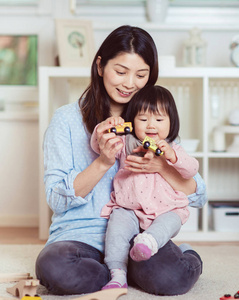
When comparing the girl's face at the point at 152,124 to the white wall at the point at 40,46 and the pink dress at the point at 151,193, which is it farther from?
the white wall at the point at 40,46

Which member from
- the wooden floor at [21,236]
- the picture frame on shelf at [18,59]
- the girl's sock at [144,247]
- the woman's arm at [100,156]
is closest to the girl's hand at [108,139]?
the woman's arm at [100,156]

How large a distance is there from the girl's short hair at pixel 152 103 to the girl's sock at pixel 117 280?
1.47ft

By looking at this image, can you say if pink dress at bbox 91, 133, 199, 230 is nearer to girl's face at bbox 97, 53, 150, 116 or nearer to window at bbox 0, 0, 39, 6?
girl's face at bbox 97, 53, 150, 116

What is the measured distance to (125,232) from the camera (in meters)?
1.38

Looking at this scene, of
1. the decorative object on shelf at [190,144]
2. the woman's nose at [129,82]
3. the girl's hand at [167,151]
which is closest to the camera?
the girl's hand at [167,151]

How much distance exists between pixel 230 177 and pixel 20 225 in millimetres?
1194

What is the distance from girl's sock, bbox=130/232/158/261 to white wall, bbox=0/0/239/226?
160 cm

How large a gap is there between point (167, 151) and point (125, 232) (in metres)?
0.25

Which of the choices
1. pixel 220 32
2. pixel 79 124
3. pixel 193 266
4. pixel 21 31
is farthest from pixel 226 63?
pixel 193 266

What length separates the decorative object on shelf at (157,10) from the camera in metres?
2.63

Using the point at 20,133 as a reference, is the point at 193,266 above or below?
below

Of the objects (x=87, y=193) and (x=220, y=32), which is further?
(x=220, y=32)

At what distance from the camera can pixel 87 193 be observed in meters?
1.46

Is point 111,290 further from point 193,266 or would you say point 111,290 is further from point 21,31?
point 21,31
